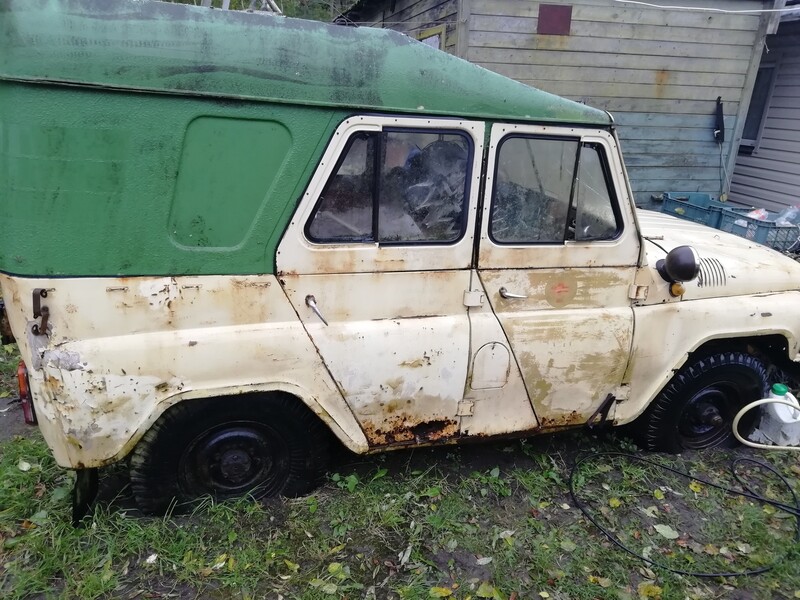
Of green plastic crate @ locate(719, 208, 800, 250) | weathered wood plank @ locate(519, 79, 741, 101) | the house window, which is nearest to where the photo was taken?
green plastic crate @ locate(719, 208, 800, 250)

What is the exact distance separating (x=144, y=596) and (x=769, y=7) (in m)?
9.43

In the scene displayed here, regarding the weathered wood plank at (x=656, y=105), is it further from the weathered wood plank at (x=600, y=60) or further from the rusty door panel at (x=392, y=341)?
the rusty door panel at (x=392, y=341)

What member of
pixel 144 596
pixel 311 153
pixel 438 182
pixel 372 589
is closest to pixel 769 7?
pixel 438 182

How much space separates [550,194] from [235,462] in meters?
2.14

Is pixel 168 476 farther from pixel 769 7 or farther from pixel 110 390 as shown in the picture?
pixel 769 7

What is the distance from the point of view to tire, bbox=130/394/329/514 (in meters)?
2.72

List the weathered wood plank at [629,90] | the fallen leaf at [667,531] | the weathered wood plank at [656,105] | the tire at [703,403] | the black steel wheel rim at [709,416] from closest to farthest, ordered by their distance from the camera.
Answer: the fallen leaf at [667,531] < the tire at [703,403] < the black steel wheel rim at [709,416] < the weathered wood plank at [629,90] < the weathered wood plank at [656,105]

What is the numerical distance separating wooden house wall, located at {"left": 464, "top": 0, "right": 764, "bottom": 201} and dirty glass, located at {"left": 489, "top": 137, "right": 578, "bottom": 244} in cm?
460

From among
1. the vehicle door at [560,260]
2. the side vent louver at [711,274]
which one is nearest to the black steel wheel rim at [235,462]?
the vehicle door at [560,260]

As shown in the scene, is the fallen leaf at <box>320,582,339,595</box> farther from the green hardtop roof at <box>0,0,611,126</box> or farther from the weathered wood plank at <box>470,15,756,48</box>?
the weathered wood plank at <box>470,15,756,48</box>

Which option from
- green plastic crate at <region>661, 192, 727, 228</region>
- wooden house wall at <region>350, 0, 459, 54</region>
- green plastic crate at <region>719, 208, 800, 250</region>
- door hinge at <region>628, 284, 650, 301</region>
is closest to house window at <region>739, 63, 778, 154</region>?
green plastic crate at <region>661, 192, 727, 228</region>

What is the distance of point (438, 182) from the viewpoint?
109 inches

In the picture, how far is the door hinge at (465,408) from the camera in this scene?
120 inches

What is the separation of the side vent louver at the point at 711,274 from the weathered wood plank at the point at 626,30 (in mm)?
4695
